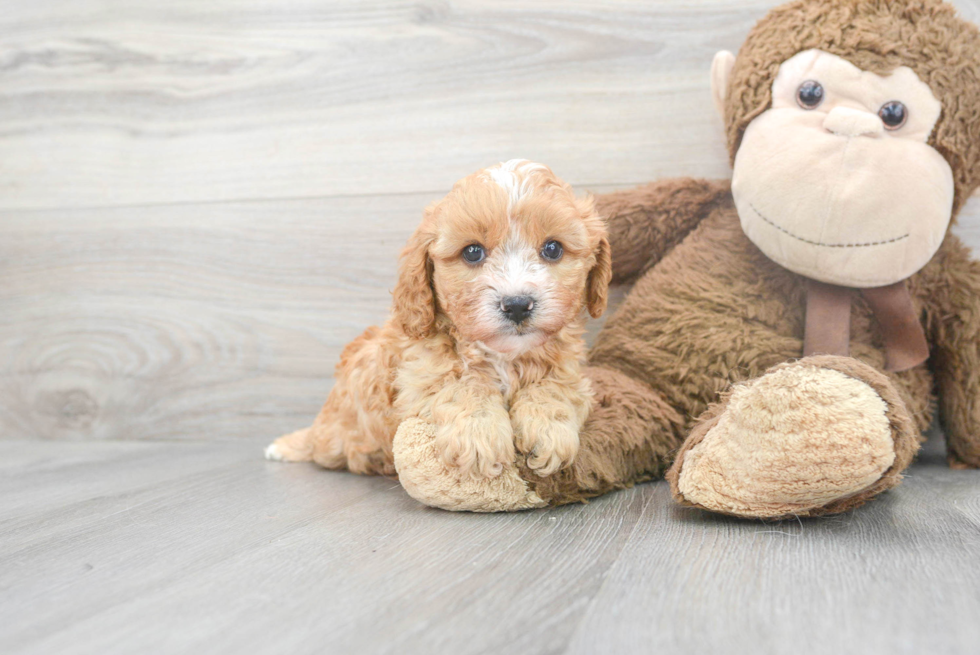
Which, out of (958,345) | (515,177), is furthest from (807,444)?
(958,345)

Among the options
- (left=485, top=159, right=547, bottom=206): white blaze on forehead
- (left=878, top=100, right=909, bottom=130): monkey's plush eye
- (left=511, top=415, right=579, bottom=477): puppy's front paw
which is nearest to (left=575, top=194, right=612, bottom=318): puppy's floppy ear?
(left=485, top=159, right=547, bottom=206): white blaze on forehead

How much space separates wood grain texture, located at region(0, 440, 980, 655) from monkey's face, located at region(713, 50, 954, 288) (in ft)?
1.44

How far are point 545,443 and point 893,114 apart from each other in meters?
0.86

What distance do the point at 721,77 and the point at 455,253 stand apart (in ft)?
2.48

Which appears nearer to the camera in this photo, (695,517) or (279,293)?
(695,517)

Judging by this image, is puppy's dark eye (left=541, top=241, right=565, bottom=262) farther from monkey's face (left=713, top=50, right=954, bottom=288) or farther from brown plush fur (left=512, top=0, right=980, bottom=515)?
monkey's face (left=713, top=50, right=954, bottom=288)

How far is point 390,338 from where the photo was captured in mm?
1341

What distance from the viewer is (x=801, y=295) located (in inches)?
57.7

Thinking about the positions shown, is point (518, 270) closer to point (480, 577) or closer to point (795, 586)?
point (480, 577)

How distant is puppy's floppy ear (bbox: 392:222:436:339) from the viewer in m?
1.23

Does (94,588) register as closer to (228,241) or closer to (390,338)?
(390,338)

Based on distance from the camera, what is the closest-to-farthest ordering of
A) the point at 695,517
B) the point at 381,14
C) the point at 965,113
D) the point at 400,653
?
1. the point at 400,653
2. the point at 695,517
3. the point at 965,113
4. the point at 381,14

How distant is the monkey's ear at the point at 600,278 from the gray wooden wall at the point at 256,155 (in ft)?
1.85

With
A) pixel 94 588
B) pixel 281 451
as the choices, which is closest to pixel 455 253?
pixel 94 588
